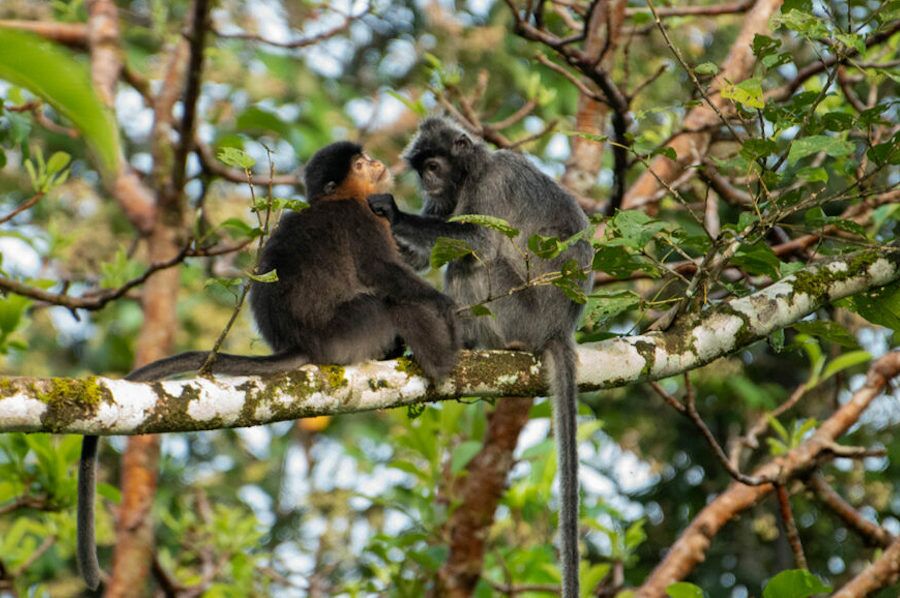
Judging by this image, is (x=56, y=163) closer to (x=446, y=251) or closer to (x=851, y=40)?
(x=446, y=251)

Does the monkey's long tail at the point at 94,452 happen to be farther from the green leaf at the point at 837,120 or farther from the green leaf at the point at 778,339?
the green leaf at the point at 837,120

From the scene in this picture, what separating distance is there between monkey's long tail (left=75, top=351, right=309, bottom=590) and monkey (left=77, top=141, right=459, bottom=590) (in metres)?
0.04

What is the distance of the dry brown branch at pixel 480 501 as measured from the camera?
4250mm

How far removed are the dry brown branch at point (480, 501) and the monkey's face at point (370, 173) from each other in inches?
42.2

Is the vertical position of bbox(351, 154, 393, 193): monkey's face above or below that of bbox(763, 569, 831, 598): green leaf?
above

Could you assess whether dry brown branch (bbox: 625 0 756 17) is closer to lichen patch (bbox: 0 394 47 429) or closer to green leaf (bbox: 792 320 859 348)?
green leaf (bbox: 792 320 859 348)

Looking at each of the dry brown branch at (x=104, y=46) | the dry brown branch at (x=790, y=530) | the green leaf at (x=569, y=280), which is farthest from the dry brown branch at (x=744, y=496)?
the dry brown branch at (x=104, y=46)

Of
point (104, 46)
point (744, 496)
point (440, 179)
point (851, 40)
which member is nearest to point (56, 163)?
point (440, 179)

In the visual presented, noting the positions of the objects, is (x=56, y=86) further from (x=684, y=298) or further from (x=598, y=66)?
(x=598, y=66)

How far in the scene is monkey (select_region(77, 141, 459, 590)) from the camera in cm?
319

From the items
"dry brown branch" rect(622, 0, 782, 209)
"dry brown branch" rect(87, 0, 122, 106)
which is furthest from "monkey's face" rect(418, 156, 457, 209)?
"dry brown branch" rect(87, 0, 122, 106)

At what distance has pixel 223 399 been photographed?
245 cm

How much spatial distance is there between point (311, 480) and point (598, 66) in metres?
5.68

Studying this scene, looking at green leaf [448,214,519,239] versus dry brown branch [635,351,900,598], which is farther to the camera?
dry brown branch [635,351,900,598]
